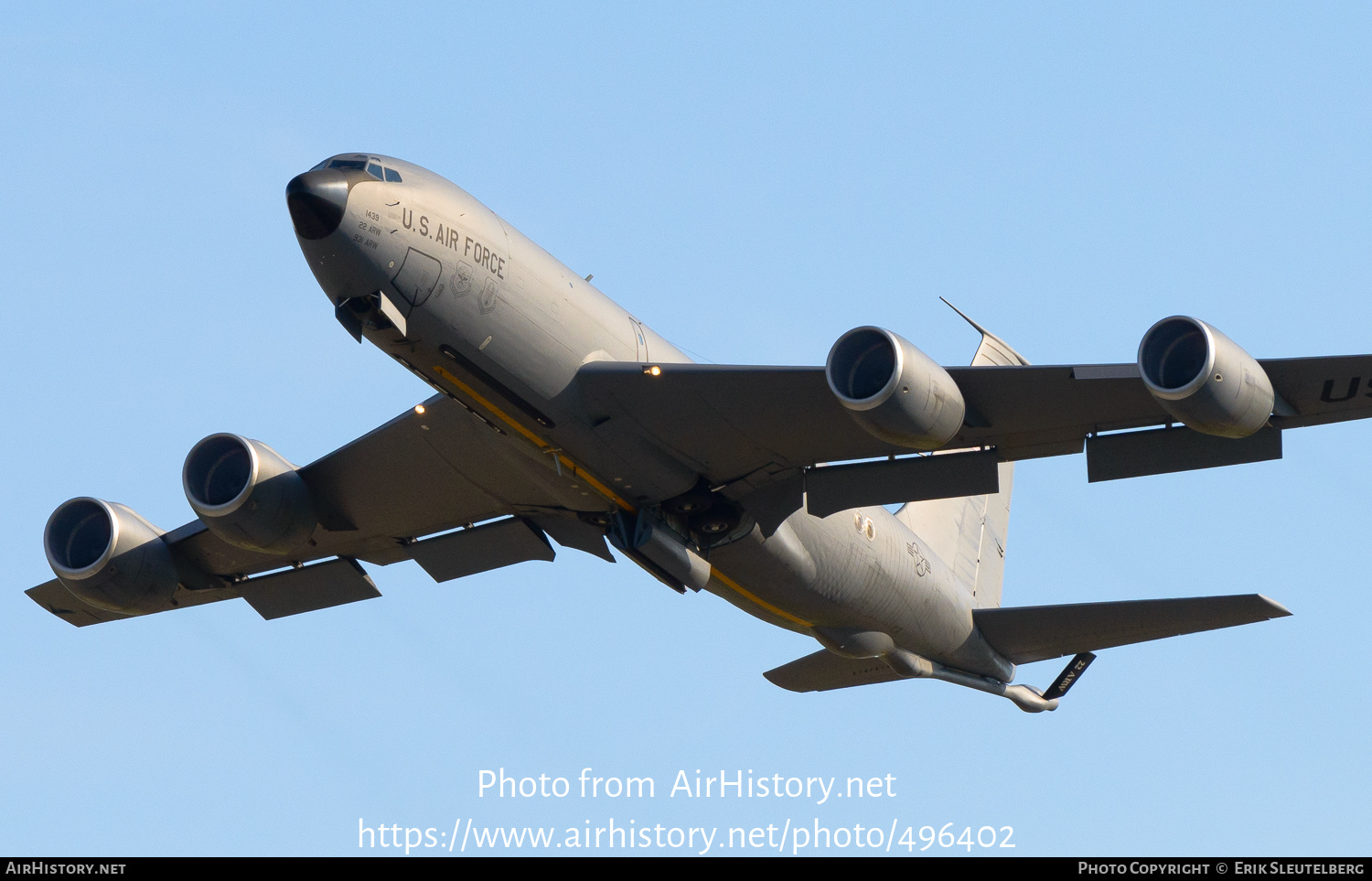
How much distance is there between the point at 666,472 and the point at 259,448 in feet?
23.8

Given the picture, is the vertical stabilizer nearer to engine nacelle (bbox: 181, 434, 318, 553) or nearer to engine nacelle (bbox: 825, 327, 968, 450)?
engine nacelle (bbox: 825, 327, 968, 450)

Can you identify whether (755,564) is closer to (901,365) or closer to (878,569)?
(878,569)

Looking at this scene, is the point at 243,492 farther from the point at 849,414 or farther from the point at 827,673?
the point at 827,673

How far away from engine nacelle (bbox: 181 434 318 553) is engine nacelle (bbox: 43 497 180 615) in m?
2.42

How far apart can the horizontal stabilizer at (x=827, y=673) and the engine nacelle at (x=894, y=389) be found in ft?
33.5

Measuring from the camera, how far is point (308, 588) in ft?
107

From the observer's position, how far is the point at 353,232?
23438mm

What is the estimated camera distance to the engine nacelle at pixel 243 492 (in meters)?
28.5

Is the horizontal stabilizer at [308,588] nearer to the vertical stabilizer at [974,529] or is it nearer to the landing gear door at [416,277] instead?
the landing gear door at [416,277]

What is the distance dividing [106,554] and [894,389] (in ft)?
48.0

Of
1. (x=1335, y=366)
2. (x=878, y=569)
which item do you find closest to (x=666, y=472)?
(x=878, y=569)

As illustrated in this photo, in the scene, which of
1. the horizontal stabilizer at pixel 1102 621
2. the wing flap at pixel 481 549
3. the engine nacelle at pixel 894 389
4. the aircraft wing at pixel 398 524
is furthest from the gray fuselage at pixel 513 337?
the horizontal stabilizer at pixel 1102 621

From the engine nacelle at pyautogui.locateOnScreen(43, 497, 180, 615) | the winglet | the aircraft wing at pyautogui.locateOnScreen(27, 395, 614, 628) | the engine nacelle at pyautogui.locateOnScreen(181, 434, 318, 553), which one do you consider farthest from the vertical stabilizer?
the engine nacelle at pyautogui.locateOnScreen(43, 497, 180, 615)

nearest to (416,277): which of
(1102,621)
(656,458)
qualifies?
(656,458)
